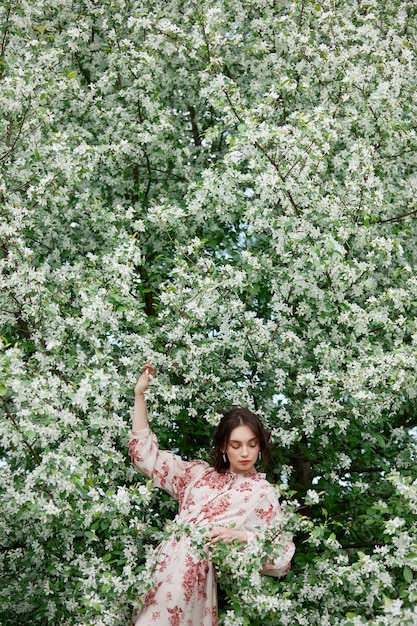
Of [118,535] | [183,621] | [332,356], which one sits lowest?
[183,621]


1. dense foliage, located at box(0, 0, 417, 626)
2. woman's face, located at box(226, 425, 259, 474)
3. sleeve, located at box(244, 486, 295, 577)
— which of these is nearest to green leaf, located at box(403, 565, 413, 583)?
dense foliage, located at box(0, 0, 417, 626)

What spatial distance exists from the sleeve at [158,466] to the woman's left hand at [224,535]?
63cm

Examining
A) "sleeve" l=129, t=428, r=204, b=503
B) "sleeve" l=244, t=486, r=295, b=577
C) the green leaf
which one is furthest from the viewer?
"sleeve" l=129, t=428, r=204, b=503

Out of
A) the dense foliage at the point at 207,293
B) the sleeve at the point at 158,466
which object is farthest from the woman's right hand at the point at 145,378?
the sleeve at the point at 158,466

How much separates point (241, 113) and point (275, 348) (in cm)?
177

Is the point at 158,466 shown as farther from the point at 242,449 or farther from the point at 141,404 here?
the point at 242,449

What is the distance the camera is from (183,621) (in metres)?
4.53

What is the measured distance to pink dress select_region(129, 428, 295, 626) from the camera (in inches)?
178

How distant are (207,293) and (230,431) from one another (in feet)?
3.30

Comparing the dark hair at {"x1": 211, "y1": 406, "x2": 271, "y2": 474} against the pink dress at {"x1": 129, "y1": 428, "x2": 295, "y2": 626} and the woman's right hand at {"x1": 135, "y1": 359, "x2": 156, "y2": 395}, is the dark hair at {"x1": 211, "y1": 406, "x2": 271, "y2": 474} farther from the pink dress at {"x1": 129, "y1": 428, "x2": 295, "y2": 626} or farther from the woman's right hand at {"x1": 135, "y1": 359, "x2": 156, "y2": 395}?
the woman's right hand at {"x1": 135, "y1": 359, "x2": 156, "y2": 395}

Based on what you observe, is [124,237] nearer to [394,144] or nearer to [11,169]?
[11,169]

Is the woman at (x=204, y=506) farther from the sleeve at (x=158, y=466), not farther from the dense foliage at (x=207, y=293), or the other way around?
the dense foliage at (x=207, y=293)

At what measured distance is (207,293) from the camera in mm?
5426

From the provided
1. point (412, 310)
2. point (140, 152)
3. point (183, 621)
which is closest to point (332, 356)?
point (412, 310)
